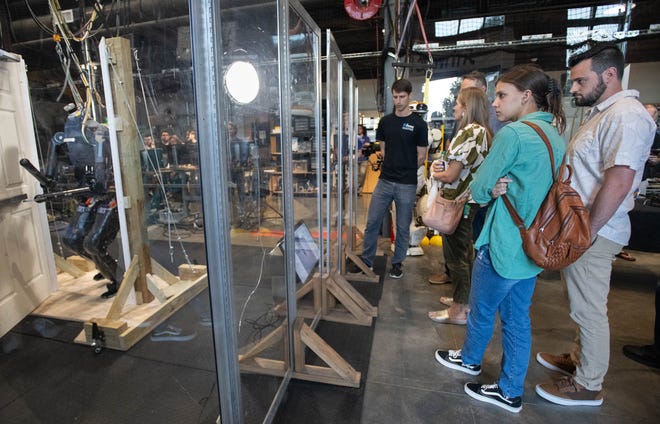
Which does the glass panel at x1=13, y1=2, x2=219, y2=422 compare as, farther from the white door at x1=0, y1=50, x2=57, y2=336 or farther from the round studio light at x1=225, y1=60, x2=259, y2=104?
the round studio light at x1=225, y1=60, x2=259, y2=104

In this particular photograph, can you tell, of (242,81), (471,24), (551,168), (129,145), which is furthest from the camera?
(471,24)

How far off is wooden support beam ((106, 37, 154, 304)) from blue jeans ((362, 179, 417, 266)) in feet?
5.83

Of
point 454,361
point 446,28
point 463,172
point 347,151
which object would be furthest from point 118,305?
point 446,28

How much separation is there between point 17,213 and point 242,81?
2254 millimetres

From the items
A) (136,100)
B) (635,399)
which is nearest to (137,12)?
(136,100)

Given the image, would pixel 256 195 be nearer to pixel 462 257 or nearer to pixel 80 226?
pixel 462 257

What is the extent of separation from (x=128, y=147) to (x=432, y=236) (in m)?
3.30

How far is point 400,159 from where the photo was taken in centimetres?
266

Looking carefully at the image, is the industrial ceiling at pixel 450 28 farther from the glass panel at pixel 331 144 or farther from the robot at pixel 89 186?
the glass panel at pixel 331 144

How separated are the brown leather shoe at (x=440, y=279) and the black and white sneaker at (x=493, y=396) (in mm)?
1292

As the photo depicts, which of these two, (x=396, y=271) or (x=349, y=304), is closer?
(x=349, y=304)

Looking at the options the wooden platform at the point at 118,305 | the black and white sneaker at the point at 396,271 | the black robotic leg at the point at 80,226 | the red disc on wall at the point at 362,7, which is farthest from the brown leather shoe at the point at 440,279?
the black robotic leg at the point at 80,226

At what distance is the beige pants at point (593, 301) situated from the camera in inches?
54.5

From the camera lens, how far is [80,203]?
8.45 ft
